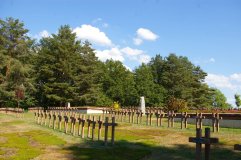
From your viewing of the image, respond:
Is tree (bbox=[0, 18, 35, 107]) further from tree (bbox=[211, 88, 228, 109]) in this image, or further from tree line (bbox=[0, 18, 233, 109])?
tree (bbox=[211, 88, 228, 109])

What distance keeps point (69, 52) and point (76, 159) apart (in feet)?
183

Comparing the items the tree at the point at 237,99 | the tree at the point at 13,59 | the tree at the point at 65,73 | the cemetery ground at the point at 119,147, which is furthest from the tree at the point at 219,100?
the cemetery ground at the point at 119,147

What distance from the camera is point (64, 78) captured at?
70688 mm

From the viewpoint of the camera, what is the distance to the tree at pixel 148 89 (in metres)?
83.6

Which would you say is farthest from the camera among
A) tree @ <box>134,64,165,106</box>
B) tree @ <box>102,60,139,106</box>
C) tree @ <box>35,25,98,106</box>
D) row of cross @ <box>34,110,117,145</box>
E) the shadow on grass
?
tree @ <box>102,60,139,106</box>

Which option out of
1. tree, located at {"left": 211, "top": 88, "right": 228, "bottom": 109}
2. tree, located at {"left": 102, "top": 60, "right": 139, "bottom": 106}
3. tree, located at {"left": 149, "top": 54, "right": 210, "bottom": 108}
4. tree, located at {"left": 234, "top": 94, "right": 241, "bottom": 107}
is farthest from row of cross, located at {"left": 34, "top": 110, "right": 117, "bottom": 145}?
tree, located at {"left": 211, "top": 88, "right": 228, "bottom": 109}

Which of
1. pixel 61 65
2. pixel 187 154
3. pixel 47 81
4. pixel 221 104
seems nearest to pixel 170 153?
pixel 187 154

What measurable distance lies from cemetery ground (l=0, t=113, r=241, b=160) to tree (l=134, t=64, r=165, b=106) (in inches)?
2313

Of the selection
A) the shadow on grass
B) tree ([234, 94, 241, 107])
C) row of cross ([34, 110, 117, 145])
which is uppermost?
tree ([234, 94, 241, 107])

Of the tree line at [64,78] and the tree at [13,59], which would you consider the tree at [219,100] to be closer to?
the tree line at [64,78]

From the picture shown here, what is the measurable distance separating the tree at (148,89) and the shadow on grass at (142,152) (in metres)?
64.3

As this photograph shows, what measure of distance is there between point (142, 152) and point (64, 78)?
182 feet

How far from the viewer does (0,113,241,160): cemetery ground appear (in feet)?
52.6

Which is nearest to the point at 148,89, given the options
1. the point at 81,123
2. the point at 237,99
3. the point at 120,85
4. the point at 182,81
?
the point at 120,85
